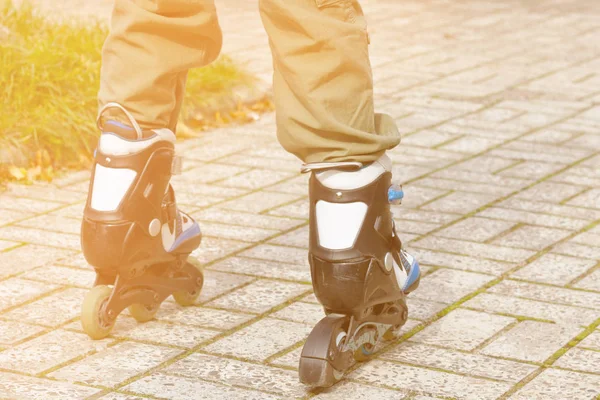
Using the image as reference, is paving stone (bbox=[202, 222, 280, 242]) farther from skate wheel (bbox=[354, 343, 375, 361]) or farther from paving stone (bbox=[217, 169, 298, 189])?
skate wheel (bbox=[354, 343, 375, 361])

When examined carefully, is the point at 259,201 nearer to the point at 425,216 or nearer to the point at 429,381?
the point at 425,216

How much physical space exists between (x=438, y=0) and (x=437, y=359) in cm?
684

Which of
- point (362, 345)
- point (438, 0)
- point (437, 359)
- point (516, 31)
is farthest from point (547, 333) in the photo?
point (438, 0)

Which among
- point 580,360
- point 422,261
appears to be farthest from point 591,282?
point 580,360

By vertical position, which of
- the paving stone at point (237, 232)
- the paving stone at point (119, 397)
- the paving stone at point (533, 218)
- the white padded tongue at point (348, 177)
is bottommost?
the paving stone at point (533, 218)

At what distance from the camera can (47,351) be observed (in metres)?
3.03

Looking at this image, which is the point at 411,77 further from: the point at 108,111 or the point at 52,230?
the point at 108,111

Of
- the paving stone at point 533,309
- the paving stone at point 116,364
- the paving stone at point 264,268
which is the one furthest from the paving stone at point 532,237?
the paving stone at point 116,364

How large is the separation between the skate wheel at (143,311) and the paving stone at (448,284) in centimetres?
79

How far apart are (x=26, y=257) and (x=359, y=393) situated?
1.46 metres

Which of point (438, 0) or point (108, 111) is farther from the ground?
point (108, 111)

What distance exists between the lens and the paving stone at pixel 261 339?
303cm

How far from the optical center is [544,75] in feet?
22.1

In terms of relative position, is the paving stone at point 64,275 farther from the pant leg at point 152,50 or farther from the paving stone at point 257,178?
the paving stone at point 257,178
